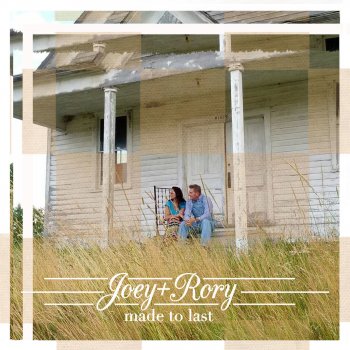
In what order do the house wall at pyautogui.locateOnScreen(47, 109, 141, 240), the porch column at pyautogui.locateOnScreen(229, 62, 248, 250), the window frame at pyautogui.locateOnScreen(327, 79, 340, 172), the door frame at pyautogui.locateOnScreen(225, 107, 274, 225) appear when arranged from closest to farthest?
the house wall at pyautogui.locateOnScreen(47, 109, 141, 240) → the porch column at pyautogui.locateOnScreen(229, 62, 248, 250) → the window frame at pyautogui.locateOnScreen(327, 79, 340, 172) → the door frame at pyautogui.locateOnScreen(225, 107, 274, 225)

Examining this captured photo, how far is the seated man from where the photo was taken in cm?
418

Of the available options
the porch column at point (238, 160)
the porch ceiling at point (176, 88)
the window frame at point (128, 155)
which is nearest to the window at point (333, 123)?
the porch ceiling at point (176, 88)

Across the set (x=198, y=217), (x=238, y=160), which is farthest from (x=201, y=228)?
(x=238, y=160)

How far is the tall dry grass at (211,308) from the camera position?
3201 millimetres

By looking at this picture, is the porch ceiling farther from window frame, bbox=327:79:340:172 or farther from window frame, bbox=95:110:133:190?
window frame, bbox=327:79:340:172

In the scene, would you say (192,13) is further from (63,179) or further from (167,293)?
(63,179)

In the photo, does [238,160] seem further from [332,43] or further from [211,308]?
[211,308]

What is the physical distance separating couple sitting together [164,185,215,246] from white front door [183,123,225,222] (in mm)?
1222

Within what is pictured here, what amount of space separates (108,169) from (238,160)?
4.11 feet

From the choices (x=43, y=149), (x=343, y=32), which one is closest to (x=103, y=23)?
(x=43, y=149)

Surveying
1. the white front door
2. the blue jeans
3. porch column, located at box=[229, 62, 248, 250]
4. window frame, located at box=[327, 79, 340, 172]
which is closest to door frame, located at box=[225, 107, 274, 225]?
the white front door

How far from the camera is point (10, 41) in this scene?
3.42 meters

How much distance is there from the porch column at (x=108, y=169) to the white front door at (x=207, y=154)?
770mm

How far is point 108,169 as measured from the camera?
538cm
